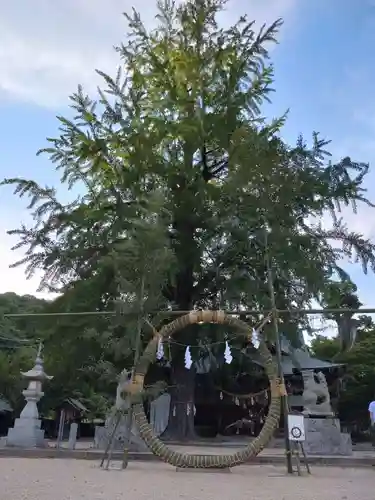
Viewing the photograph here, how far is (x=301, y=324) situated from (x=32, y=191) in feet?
A: 32.6

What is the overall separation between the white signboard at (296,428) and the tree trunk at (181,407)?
7.53 m

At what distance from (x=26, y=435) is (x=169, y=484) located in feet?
27.6

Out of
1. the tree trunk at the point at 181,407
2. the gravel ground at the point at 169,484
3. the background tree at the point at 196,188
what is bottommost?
the gravel ground at the point at 169,484

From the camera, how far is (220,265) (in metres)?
16.1

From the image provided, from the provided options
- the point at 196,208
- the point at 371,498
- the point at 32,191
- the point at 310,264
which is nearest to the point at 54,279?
the point at 32,191

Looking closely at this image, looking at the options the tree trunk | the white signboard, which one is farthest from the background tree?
the white signboard

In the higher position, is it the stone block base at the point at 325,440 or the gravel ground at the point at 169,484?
the stone block base at the point at 325,440

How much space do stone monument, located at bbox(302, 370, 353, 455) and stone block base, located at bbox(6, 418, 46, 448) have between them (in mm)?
6949

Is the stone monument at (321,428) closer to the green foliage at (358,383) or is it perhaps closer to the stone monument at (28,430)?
the stone monument at (28,430)

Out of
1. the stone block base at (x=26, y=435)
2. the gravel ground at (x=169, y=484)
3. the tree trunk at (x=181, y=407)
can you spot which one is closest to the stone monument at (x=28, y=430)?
the stone block base at (x=26, y=435)

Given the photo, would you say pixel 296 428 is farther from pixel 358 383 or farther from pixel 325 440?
pixel 358 383

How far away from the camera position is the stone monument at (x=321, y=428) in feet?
42.0

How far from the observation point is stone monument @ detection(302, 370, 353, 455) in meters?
12.8

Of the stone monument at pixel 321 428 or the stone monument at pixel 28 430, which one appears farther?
the stone monument at pixel 28 430
